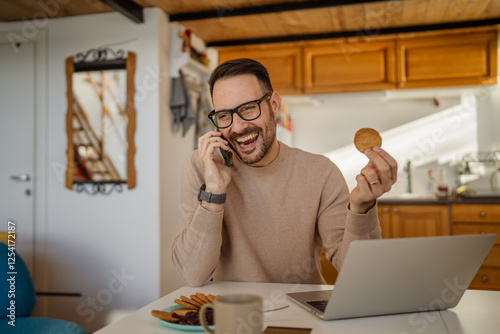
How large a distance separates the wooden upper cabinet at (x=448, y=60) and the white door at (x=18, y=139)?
3017 millimetres

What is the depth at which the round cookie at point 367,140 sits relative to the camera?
1.22m

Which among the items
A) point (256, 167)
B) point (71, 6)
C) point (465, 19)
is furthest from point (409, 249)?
point (465, 19)

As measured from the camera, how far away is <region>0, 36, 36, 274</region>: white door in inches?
129

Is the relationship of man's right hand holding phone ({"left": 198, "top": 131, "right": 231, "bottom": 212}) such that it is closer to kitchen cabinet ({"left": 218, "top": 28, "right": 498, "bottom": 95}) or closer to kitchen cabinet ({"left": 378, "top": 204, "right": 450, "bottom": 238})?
kitchen cabinet ({"left": 378, "top": 204, "right": 450, "bottom": 238})

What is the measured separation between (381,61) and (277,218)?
2.79 m

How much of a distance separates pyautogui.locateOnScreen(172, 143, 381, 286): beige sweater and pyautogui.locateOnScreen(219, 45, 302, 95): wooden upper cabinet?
2.57 meters

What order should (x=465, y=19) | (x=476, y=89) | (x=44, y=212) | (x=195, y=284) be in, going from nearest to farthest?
1. (x=195, y=284)
2. (x=44, y=212)
3. (x=465, y=19)
4. (x=476, y=89)

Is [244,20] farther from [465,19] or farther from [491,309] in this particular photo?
[491,309]

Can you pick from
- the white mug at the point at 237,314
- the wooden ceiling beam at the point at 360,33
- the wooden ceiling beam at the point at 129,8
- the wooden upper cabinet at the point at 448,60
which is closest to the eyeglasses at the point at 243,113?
the white mug at the point at 237,314

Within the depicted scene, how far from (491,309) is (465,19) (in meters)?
3.16

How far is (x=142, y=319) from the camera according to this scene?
0.93m

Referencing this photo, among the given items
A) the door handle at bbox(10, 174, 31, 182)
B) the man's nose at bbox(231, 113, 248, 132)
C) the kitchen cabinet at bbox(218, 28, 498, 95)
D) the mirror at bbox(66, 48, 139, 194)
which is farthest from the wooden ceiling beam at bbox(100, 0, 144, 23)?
the man's nose at bbox(231, 113, 248, 132)

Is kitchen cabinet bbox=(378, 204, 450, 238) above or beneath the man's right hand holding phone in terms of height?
beneath

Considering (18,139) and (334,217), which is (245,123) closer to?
(334,217)
